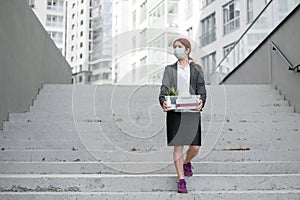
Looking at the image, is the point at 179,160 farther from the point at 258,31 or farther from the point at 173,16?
the point at 173,16

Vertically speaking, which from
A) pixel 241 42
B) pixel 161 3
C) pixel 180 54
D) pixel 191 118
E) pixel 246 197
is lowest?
pixel 246 197

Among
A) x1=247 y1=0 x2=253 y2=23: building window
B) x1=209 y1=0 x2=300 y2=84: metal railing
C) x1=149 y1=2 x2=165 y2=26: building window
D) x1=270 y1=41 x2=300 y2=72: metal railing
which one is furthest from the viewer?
x1=149 y1=2 x2=165 y2=26: building window

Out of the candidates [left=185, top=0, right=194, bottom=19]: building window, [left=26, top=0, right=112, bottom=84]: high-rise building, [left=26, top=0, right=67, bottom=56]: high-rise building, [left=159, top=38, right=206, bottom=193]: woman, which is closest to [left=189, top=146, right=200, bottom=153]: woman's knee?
[left=159, top=38, right=206, bottom=193]: woman

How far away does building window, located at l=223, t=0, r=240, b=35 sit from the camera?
19.3 metres

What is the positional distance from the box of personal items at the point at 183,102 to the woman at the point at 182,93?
12cm

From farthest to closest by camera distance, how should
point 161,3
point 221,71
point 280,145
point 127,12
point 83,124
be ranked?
point 127,12
point 161,3
point 221,71
point 83,124
point 280,145

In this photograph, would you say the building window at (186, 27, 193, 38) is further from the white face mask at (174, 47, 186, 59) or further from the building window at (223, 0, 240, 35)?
the white face mask at (174, 47, 186, 59)

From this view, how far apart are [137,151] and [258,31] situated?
595cm

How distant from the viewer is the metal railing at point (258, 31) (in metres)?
8.70

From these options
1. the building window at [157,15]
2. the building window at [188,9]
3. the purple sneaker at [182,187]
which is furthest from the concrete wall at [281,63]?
the building window at [157,15]

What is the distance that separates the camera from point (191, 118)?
13.6ft

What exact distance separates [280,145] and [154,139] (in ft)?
5.28

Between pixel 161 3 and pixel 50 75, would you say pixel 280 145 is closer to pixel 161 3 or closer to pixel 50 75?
pixel 50 75

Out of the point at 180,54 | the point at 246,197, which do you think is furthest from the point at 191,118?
the point at 246,197
